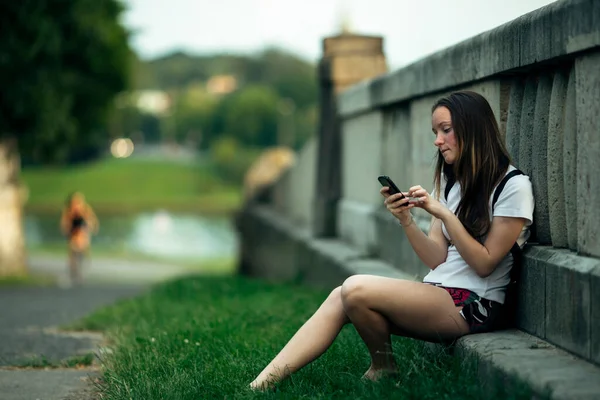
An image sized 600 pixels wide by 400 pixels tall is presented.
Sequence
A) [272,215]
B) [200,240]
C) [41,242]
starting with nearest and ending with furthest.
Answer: [272,215], [41,242], [200,240]

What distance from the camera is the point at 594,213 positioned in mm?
3812

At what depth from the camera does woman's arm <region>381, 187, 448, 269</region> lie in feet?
14.1

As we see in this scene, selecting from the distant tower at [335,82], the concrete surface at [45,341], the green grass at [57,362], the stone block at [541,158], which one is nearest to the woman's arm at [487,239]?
the stone block at [541,158]

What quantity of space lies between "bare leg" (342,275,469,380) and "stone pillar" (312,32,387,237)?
6.20m

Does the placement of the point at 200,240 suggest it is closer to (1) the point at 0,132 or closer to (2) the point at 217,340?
(1) the point at 0,132

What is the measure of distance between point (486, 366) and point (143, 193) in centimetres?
8470

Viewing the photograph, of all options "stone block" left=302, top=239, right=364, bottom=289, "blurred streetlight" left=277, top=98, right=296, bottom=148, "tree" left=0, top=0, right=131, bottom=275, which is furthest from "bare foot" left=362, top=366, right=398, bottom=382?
"blurred streetlight" left=277, top=98, right=296, bottom=148

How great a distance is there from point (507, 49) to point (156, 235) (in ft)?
144

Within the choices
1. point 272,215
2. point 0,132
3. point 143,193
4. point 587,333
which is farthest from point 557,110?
point 143,193

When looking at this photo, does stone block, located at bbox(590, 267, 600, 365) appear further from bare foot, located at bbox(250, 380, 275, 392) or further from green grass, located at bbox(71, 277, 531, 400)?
bare foot, located at bbox(250, 380, 275, 392)

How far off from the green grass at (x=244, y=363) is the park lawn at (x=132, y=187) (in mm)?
63926

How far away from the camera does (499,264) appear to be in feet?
14.3

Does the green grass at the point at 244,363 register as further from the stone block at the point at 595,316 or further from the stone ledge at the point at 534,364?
Answer: the stone block at the point at 595,316

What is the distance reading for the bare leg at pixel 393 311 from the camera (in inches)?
167
